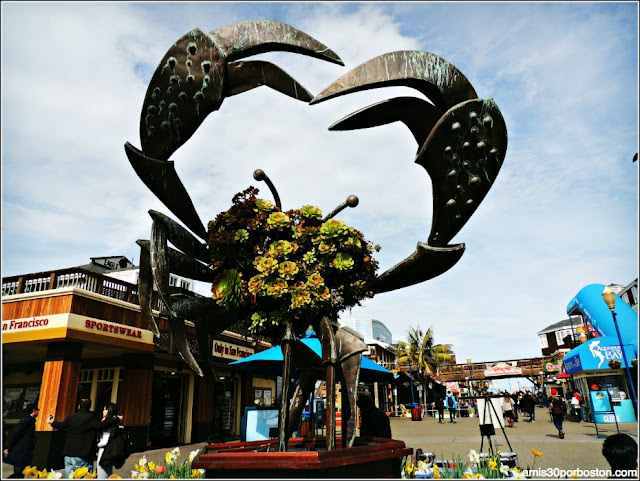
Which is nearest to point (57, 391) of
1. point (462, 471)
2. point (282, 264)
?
point (282, 264)

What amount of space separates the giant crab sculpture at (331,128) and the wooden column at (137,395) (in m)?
10.8

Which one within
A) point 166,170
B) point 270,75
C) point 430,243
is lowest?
point 430,243

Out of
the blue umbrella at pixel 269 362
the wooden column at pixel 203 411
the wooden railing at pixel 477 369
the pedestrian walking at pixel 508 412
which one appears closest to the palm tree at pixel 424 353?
the wooden railing at pixel 477 369

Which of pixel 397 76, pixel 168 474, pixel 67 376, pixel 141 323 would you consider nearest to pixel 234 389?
pixel 141 323

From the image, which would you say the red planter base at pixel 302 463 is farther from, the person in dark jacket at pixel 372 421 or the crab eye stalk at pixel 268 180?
the crab eye stalk at pixel 268 180

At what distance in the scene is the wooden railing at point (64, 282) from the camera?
1277 cm

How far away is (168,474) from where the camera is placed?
18.9 feet

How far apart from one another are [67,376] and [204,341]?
8.61 metres

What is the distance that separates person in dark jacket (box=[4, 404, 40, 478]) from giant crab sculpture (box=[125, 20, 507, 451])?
16.2ft

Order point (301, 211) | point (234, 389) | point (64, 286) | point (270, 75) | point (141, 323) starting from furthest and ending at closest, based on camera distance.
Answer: point (234, 389)
point (141, 323)
point (64, 286)
point (301, 211)
point (270, 75)

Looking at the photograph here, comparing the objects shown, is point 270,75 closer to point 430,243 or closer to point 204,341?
point 430,243

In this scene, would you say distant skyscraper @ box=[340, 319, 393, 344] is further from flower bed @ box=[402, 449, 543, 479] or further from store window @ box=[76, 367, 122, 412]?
flower bed @ box=[402, 449, 543, 479]

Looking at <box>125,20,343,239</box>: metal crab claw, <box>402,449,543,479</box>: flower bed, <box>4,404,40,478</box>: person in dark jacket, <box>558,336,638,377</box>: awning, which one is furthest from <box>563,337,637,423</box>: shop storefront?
<box>4,404,40,478</box>: person in dark jacket

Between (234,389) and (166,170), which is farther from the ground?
(166,170)
